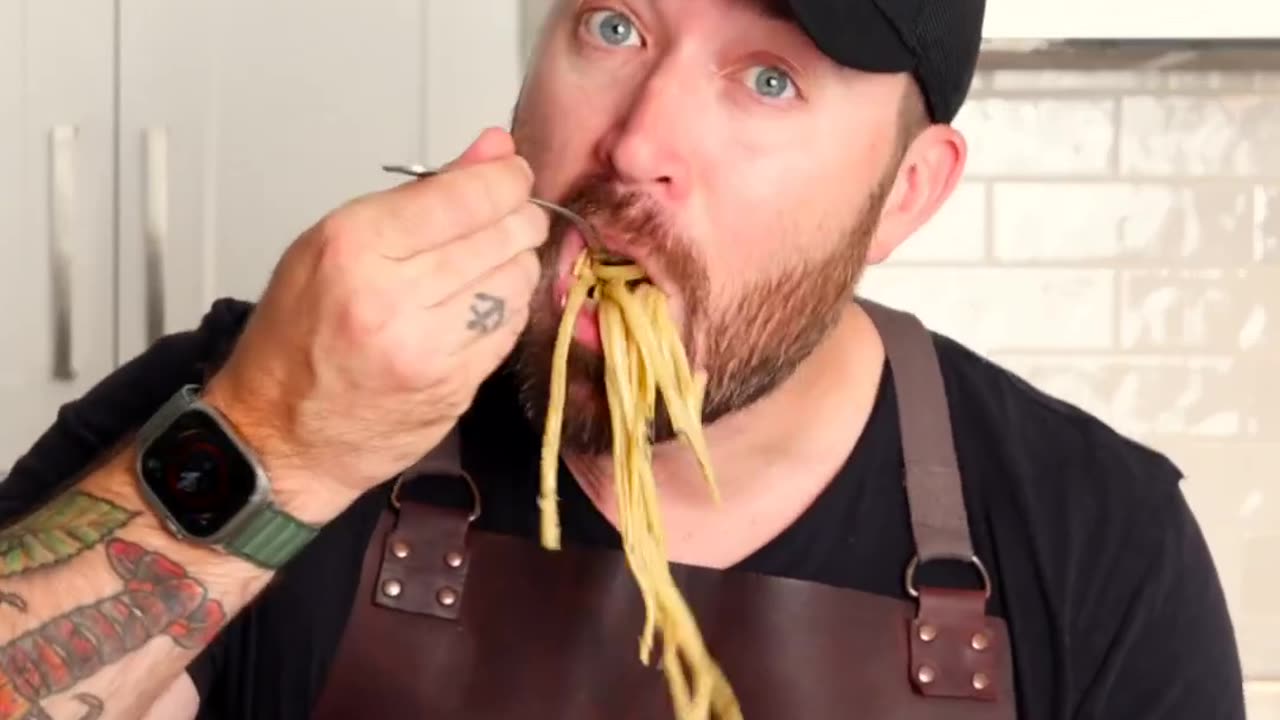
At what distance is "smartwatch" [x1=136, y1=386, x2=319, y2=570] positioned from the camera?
3.02 ft

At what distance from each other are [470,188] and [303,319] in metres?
0.12

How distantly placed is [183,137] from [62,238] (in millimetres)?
174

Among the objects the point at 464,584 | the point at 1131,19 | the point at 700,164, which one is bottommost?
the point at 464,584

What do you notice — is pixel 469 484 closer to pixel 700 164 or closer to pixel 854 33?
pixel 700 164

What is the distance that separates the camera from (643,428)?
1078 mm

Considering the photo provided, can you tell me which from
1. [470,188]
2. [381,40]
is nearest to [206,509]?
[470,188]

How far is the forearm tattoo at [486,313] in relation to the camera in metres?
0.89

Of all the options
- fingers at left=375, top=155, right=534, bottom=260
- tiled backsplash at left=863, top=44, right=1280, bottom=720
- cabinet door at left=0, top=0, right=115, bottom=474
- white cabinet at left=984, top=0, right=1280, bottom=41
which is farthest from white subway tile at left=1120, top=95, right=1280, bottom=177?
cabinet door at left=0, top=0, right=115, bottom=474

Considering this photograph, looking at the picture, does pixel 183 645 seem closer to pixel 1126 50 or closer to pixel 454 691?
pixel 454 691

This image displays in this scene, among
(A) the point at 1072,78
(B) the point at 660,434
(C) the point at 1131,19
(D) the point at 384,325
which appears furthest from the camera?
(A) the point at 1072,78

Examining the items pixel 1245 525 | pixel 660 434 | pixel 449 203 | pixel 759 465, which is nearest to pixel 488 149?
pixel 449 203

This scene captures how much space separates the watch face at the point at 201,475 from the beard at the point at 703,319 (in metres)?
0.25

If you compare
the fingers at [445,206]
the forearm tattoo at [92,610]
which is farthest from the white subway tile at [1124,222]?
the forearm tattoo at [92,610]

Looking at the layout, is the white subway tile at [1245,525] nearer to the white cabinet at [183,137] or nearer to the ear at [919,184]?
the ear at [919,184]
